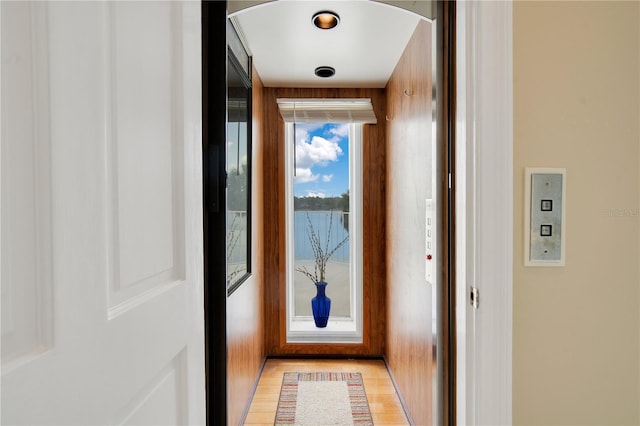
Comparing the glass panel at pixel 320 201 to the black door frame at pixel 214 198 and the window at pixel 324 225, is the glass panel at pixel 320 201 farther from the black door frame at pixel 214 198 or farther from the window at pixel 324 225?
the black door frame at pixel 214 198

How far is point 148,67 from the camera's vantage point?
73 centimetres

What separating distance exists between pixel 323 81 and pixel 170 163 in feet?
8.58

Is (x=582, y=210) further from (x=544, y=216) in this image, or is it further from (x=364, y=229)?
(x=364, y=229)

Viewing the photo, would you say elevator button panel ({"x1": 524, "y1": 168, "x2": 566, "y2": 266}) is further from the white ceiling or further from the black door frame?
the white ceiling

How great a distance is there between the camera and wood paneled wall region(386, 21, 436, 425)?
2.02m

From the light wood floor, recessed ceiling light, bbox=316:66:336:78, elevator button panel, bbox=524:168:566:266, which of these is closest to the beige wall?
elevator button panel, bbox=524:168:566:266

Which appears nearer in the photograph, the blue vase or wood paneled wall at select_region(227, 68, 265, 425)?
wood paneled wall at select_region(227, 68, 265, 425)

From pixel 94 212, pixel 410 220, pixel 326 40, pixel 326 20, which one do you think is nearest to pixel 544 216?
pixel 94 212

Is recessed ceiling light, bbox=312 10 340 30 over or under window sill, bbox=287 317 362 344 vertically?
over

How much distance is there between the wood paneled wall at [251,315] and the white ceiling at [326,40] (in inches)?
11.7

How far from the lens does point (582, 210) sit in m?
1.08

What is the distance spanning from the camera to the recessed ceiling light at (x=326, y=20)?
6.91 feet

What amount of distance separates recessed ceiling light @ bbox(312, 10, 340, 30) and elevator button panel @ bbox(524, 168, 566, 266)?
149 centimetres

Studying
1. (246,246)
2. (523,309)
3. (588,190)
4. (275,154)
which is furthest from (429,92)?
(275,154)
